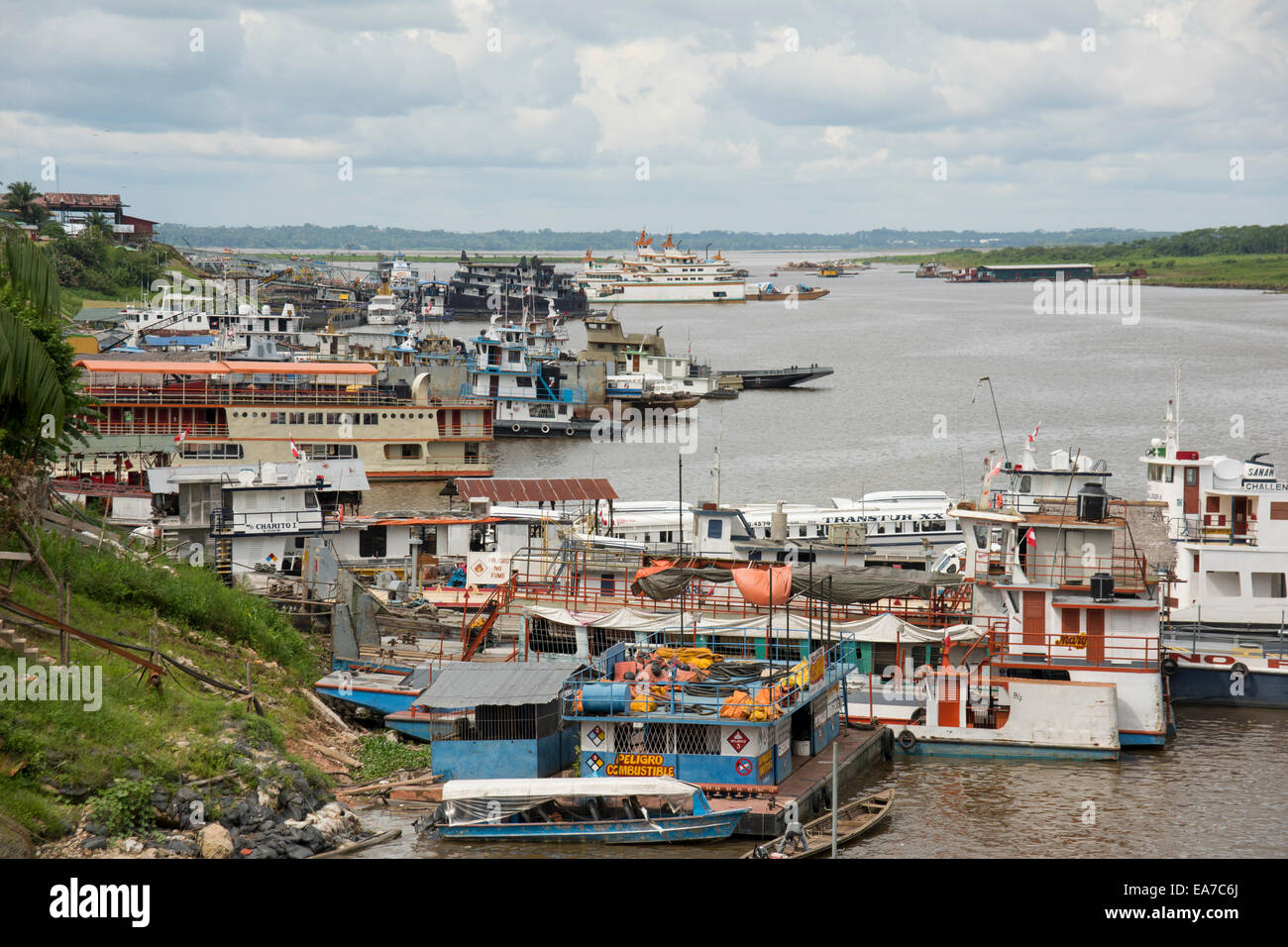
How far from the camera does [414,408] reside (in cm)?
5206

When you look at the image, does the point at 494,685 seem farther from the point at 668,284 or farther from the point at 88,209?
the point at 668,284

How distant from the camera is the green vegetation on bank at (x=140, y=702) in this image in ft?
51.6

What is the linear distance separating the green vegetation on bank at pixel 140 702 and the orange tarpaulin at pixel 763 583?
7856 millimetres

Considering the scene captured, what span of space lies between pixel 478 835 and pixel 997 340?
104m

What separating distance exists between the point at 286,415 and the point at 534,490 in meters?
16.4

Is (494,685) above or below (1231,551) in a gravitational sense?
below

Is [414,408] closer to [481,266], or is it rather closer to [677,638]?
[677,638]

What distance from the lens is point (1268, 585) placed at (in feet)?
92.9

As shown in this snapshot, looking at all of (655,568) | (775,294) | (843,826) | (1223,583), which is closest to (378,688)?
(655,568)

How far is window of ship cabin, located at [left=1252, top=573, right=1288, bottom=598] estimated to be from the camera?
92.5 ft

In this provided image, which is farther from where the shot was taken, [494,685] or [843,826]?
[494,685]

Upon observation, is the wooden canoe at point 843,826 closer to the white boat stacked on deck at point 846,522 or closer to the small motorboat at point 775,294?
the white boat stacked on deck at point 846,522

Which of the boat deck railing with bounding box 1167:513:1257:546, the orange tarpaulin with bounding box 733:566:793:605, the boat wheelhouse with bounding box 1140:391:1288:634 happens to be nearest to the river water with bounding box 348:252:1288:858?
the boat wheelhouse with bounding box 1140:391:1288:634

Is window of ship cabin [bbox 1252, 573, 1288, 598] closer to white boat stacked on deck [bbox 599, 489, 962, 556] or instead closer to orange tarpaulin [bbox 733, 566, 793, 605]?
white boat stacked on deck [bbox 599, 489, 962, 556]
